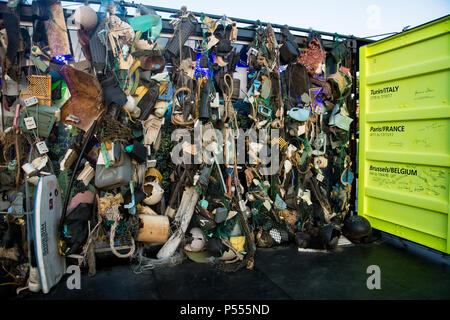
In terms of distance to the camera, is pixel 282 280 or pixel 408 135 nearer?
pixel 282 280

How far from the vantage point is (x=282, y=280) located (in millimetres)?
3338

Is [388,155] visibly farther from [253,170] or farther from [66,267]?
[66,267]

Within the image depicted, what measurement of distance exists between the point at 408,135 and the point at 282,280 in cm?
251

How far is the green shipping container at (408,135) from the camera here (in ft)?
11.6

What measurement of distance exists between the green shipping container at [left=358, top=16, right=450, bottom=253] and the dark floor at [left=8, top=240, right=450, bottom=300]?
52 cm

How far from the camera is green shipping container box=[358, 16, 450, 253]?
140 inches

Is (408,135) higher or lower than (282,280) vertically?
higher

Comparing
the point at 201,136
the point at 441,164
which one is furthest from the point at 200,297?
the point at 441,164

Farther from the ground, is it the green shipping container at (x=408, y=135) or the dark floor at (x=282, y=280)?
the green shipping container at (x=408, y=135)

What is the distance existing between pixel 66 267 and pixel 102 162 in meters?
1.32

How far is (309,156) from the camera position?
4723 mm

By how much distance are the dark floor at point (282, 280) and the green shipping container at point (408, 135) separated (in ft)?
1.70

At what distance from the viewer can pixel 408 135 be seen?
394cm

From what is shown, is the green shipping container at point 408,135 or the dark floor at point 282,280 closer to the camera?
the dark floor at point 282,280
